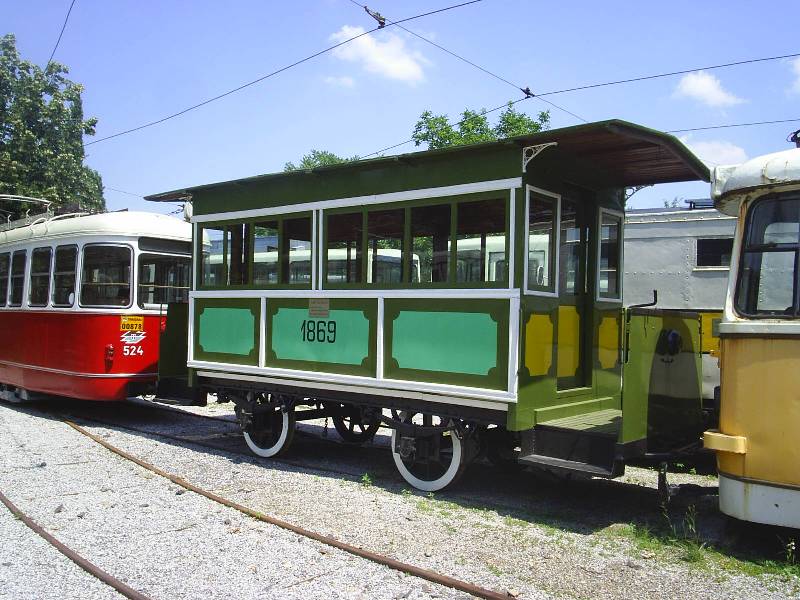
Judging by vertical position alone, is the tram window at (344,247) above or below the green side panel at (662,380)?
above

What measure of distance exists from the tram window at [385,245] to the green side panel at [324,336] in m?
0.28

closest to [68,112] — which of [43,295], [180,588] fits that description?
[43,295]

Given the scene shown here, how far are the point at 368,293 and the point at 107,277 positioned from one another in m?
4.99

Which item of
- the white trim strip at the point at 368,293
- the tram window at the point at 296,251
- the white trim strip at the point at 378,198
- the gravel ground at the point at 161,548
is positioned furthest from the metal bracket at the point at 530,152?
the gravel ground at the point at 161,548

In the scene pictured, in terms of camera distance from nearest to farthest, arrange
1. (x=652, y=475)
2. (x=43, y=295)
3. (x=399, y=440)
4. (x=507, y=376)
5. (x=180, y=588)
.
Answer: (x=180, y=588)
(x=507, y=376)
(x=399, y=440)
(x=652, y=475)
(x=43, y=295)

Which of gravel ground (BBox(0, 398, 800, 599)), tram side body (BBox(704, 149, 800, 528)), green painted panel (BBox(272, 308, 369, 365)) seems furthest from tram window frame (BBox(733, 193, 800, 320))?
green painted panel (BBox(272, 308, 369, 365))

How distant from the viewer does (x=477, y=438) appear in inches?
258

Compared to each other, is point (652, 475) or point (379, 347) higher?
point (379, 347)

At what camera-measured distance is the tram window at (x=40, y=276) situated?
11070 millimetres

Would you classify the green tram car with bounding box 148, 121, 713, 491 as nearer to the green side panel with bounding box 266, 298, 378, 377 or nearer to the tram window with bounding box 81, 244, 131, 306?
the green side panel with bounding box 266, 298, 378, 377

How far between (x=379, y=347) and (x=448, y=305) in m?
0.89

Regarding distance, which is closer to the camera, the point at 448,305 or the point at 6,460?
the point at 448,305

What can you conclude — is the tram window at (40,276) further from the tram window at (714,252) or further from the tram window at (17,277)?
the tram window at (714,252)

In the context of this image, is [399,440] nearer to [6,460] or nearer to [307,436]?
[307,436]
